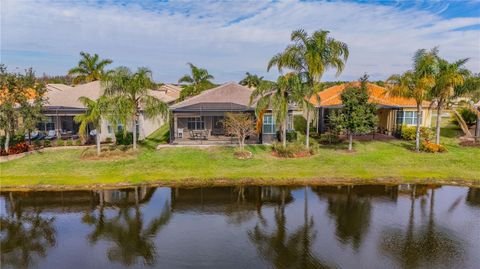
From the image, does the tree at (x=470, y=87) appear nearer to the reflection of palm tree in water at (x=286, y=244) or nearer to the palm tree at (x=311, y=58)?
the palm tree at (x=311, y=58)

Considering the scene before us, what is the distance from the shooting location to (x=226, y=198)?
16.3 metres

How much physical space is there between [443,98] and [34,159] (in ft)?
93.8

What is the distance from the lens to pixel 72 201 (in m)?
15.9

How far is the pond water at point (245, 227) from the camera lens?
10.7 metres

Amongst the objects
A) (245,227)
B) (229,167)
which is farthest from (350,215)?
(229,167)

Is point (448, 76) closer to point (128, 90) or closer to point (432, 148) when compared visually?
point (432, 148)

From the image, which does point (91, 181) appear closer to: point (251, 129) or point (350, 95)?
point (251, 129)

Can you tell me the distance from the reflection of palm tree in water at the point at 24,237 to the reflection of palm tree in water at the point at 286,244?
7161mm

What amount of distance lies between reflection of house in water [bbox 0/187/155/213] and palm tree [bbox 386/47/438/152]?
60.3 feet

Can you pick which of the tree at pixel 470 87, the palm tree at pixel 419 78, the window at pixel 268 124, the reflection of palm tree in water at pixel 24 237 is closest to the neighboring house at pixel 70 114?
the window at pixel 268 124

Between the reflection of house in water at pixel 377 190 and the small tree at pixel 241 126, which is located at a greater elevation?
the small tree at pixel 241 126

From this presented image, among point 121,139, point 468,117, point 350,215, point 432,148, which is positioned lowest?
point 350,215

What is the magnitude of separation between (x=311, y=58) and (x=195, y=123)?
1354 centimetres

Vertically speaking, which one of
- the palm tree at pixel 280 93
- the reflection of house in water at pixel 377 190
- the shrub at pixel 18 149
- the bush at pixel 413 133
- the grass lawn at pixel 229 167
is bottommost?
the reflection of house in water at pixel 377 190
